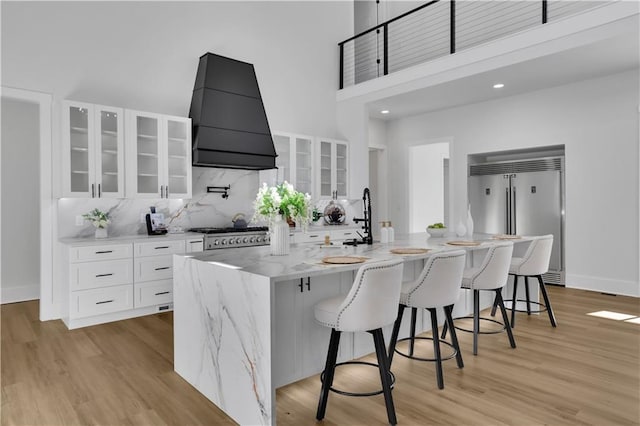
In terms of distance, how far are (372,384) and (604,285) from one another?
4.33m

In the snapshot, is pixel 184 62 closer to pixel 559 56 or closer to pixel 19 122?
pixel 19 122

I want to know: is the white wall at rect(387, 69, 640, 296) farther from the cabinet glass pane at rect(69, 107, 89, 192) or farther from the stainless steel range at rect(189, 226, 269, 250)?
the cabinet glass pane at rect(69, 107, 89, 192)

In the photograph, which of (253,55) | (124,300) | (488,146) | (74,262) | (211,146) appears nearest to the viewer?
(74,262)

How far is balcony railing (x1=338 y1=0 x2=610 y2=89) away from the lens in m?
5.94

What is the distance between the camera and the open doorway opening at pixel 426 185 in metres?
8.04

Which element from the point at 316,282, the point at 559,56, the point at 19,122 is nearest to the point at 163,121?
the point at 19,122

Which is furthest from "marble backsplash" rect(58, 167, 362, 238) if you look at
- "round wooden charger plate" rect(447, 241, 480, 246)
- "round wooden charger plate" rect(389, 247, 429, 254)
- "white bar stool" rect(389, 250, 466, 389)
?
"white bar stool" rect(389, 250, 466, 389)

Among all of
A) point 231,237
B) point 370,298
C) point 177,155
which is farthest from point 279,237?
point 177,155

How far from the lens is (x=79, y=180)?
4.40 metres

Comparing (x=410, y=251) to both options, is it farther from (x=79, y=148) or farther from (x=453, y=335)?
(x=79, y=148)

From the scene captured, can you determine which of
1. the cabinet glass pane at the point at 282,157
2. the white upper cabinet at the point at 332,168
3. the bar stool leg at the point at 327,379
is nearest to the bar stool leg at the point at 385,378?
the bar stool leg at the point at 327,379

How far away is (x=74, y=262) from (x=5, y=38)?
94.5 inches

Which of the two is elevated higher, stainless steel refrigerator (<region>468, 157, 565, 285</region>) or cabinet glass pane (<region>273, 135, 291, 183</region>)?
cabinet glass pane (<region>273, 135, 291, 183</region>)

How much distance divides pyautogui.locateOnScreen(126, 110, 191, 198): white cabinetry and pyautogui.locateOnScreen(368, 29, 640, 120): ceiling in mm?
3175
